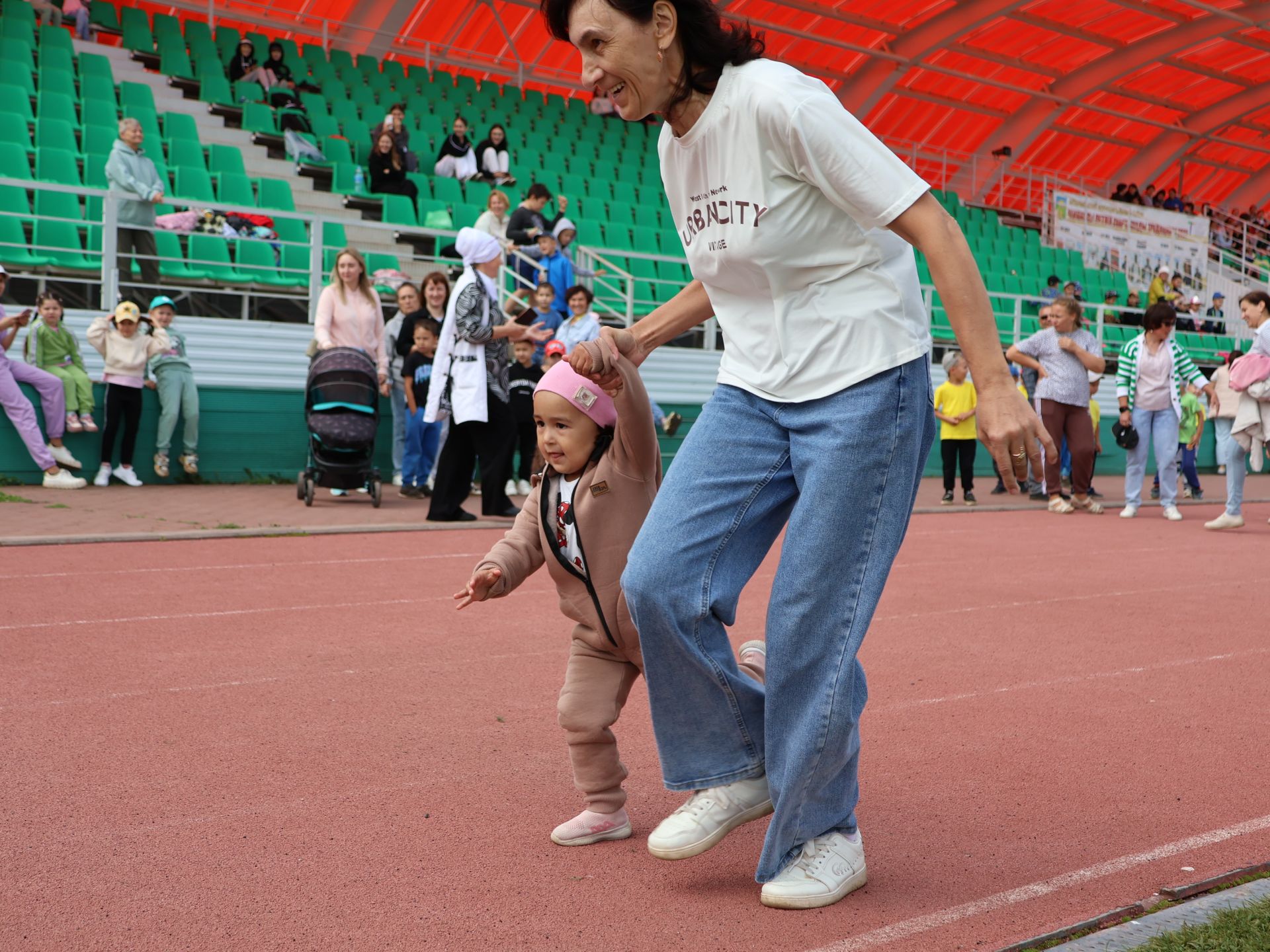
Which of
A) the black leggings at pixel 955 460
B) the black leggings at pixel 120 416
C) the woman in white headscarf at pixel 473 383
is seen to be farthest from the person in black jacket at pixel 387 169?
the black leggings at pixel 955 460

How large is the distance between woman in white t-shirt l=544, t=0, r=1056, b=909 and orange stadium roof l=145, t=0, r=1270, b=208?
79.8 ft

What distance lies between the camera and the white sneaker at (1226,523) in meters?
12.2

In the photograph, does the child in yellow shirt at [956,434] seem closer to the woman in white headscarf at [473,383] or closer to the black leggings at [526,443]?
the black leggings at [526,443]

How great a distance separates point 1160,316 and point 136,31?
1697 centimetres

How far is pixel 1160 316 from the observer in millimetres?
12625

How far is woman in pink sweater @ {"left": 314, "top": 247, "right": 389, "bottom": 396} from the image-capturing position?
11188 mm

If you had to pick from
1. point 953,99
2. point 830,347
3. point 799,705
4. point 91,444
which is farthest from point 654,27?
point 953,99

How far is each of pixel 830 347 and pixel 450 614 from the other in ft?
13.7

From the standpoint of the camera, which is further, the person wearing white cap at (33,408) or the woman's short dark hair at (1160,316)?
the woman's short dark hair at (1160,316)

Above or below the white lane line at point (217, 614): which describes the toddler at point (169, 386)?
above

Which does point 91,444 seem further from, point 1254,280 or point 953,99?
point 1254,280

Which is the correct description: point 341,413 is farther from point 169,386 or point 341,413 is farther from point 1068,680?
point 1068,680

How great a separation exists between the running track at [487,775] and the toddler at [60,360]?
193 inches

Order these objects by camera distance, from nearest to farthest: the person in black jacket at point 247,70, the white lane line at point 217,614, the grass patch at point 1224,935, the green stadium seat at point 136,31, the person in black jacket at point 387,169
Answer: the grass patch at point 1224,935 < the white lane line at point 217,614 < the person in black jacket at point 387,169 < the person in black jacket at point 247,70 < the green stadium seat at point 136,31
